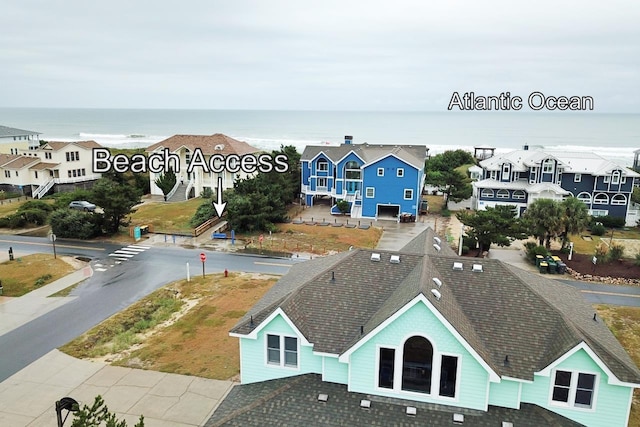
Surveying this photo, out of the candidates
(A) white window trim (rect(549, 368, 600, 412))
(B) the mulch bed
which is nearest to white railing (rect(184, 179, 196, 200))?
(B) the mulch bed

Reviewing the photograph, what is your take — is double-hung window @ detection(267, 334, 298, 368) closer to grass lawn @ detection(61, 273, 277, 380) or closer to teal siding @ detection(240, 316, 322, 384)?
teal siding @ detection(240, 316, 322, 384)

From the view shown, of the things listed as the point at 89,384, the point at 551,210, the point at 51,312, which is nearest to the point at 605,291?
the point at 551,210

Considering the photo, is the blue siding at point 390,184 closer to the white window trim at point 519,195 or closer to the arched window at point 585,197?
the white window trim at point 519,195

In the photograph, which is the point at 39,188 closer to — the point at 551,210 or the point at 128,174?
the point at 128,174

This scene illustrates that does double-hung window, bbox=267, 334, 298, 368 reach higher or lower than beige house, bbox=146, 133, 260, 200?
lower

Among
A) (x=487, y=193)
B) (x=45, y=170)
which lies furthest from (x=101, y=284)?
(x=487, y=193)

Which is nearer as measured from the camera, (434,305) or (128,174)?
A: (434,305)
